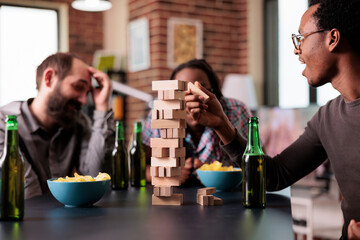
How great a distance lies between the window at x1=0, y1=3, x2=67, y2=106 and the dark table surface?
14.8 feet

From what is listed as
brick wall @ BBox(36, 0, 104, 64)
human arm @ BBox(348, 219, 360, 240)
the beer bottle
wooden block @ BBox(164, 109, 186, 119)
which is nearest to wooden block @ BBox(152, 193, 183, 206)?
wooden block @ BBox(164, 109, 186, 119)

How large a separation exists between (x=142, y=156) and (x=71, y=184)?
0.55 metres

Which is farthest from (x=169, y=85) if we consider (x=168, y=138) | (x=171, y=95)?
(x=168, y=138)

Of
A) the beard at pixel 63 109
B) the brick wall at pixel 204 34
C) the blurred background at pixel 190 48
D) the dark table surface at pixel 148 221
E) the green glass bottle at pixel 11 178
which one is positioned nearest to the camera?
the dark table surface at pixel 148 221

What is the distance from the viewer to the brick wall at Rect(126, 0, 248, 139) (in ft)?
15.0

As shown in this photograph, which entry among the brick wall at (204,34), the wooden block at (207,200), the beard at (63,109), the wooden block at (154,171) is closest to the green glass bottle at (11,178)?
the wooden block at (154,171)

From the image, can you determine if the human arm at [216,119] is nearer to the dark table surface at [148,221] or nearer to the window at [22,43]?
the dark table surface at [148,221]

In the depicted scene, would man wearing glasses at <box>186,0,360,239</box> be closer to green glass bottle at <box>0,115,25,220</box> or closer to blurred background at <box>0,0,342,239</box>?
green glass bottle at <box>0,115,25,220</box>

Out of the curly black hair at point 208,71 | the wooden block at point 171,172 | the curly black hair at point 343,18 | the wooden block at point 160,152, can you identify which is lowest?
the wooden block at point 171,172

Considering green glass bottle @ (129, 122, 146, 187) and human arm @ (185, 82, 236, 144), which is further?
green glass bottle @ (129, 122, 146, 187)

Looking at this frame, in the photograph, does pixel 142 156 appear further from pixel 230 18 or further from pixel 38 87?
pixel 230 18

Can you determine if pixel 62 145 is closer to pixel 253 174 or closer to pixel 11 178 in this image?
pixel 11 178

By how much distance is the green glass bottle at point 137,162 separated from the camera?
166cm

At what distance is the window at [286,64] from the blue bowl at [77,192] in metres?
3.55
